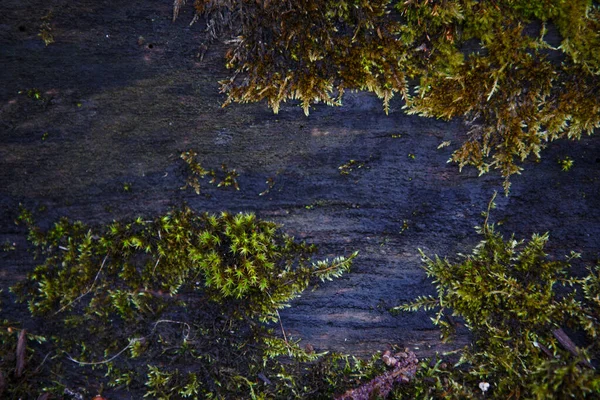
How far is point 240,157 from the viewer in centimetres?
211

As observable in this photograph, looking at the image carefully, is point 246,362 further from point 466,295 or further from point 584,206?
point 584,206

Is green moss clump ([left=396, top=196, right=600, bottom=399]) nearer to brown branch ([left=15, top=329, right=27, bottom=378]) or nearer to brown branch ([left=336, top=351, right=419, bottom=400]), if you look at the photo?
brown branch ([left=336, top=351, right=419, bottom=400])

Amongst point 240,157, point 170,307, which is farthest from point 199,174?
point 170,307

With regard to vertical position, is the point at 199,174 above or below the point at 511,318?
above

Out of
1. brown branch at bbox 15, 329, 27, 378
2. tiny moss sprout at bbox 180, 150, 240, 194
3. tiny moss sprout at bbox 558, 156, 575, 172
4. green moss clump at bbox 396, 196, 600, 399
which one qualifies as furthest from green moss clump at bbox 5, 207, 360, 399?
tiny moss sprout at bbox 558, 156, 575, 172

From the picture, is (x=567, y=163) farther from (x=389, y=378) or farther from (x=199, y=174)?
(x=199, y=174)

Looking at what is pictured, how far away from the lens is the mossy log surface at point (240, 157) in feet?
6.75

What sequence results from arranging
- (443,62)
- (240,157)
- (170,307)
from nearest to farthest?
1. (443,62)
2. (240,157)
3. (170,307)

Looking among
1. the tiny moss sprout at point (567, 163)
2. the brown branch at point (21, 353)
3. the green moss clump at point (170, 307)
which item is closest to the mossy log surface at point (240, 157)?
the tiny moss sprout at point (567, 163)

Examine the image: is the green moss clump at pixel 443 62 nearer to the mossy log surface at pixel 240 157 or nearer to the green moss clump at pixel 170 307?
the mossy log surface at pixel 240 157

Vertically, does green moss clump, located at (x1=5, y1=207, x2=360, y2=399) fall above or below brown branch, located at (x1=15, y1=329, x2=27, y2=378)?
above

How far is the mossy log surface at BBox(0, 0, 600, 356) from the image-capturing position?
2.06 m

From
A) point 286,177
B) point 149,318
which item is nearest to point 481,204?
point 286,177

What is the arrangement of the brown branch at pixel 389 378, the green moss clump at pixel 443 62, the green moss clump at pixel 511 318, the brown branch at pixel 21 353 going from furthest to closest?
1. the brown branch at pixel 21 353
2. the brown branch at pixel 389 378
3. the green moss clump at pixel 511 318
4. the green moss clump at pixel 443 62
